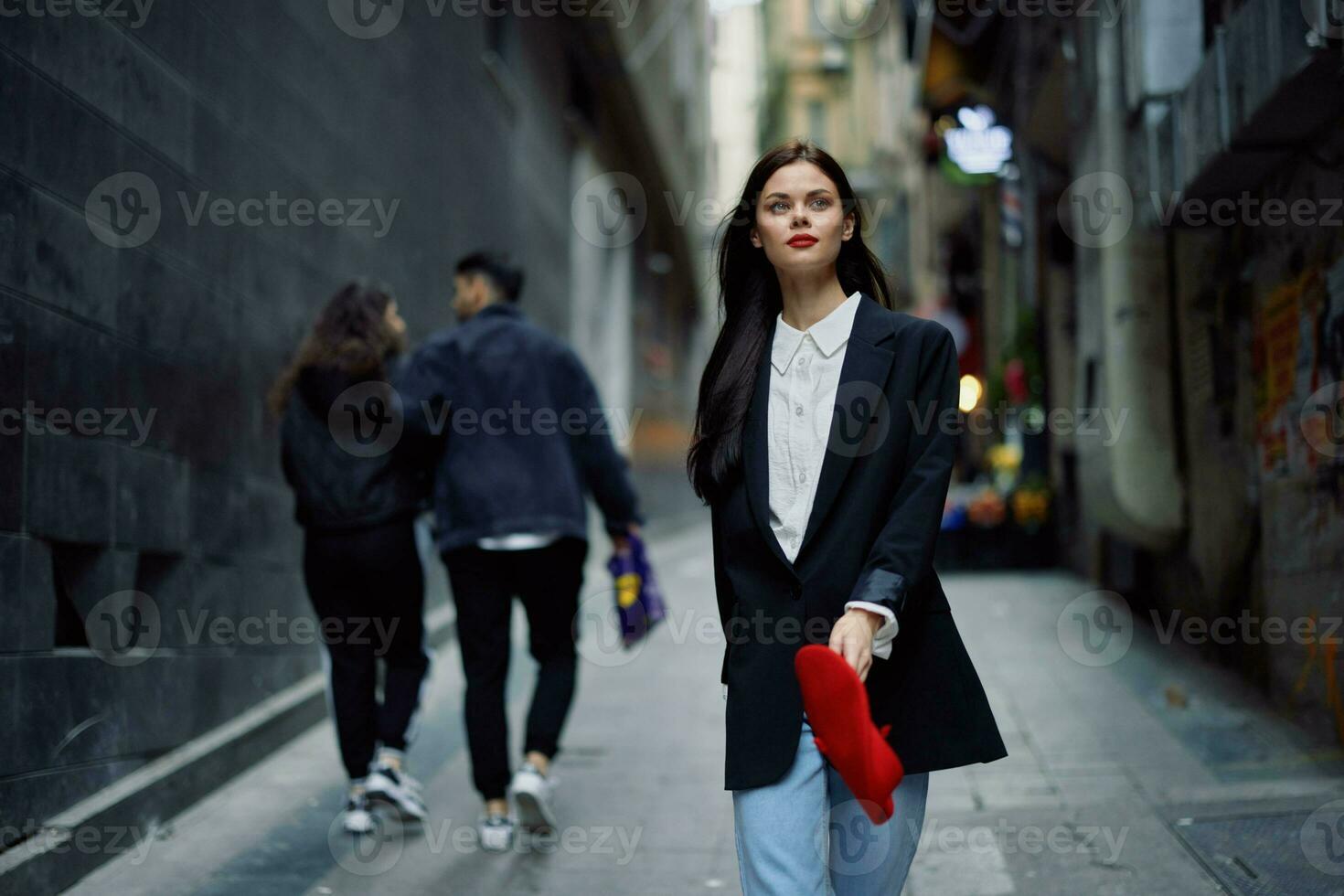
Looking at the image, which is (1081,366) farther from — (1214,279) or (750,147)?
(750,147)

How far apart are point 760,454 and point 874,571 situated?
0.33 m

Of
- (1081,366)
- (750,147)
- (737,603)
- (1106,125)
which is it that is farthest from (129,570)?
(750,147)

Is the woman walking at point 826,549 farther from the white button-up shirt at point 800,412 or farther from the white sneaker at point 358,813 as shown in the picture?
the white sneaker at point 358,813

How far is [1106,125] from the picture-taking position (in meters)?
7.98

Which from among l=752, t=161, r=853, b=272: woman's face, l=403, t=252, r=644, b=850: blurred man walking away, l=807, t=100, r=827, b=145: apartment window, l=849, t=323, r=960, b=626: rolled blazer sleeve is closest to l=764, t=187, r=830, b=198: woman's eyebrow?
l=752, t=161, r=853, b=272: woman's face

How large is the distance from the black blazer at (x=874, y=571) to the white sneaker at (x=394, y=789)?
259 centimetres

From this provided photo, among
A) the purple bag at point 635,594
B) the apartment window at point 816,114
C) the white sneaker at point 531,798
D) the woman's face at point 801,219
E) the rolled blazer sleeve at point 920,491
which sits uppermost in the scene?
the apartment window at point 816,114

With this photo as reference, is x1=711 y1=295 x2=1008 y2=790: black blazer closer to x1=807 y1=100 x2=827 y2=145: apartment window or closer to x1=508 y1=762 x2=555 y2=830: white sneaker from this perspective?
x1=508 y1=762 x2=555 y2=830: white sneaker

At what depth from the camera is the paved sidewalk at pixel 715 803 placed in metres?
4.33

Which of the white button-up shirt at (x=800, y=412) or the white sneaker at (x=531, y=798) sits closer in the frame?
the white button-up shirt at (x=800, y=412)

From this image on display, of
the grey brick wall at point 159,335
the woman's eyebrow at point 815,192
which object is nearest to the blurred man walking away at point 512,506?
the grey brick wall at point 159,335

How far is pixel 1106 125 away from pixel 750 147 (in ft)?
198

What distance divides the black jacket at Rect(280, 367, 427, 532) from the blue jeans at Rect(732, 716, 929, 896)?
2.68m

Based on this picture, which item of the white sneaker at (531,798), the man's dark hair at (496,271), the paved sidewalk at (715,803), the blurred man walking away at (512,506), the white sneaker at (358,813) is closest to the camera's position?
the paved sidewalk at (715,803)
